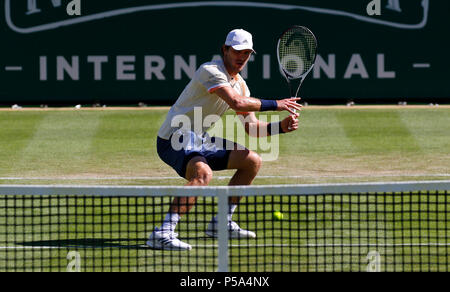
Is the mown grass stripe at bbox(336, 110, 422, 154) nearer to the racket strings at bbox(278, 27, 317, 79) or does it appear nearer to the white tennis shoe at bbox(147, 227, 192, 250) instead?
the racket strings at bbox(278, 27, 317, 79)

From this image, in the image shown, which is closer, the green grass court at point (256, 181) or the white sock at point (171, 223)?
the green grass court at point (256, 181)

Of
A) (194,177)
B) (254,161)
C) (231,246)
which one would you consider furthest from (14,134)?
(231,246)

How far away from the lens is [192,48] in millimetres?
17766

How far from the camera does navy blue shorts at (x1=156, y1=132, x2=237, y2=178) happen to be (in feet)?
22.5

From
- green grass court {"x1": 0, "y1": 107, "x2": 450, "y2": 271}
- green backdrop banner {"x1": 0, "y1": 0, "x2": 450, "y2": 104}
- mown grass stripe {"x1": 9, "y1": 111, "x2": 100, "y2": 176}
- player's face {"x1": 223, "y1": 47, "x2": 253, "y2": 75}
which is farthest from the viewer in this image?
green backdrop banner {"x1": 0, "y1": 0, "x2": 450, "y2": 104}

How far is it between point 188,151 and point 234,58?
79cm

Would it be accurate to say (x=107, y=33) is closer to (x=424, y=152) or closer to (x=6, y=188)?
(x=424, y=152)

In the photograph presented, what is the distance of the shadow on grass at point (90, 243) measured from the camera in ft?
21.4

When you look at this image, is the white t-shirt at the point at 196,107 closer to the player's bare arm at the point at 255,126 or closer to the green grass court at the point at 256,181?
the player's bare arm at the point at 255,126

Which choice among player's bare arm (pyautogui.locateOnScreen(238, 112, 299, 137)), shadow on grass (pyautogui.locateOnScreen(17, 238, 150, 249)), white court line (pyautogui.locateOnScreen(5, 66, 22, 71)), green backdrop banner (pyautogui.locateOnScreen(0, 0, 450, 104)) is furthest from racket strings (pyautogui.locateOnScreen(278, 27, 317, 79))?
white court line (pyautogui.locateOnScreen(5, 66, 22, 71))

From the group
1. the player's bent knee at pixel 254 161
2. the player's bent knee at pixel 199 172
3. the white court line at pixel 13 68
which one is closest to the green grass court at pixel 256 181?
the player's bent knee at pixel 199 172

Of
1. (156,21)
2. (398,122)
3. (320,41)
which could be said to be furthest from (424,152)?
(156,21)

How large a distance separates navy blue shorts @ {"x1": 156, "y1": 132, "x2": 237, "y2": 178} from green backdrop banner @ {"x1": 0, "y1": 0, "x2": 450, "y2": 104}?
35.0ft

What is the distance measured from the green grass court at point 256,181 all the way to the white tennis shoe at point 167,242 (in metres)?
0.08
